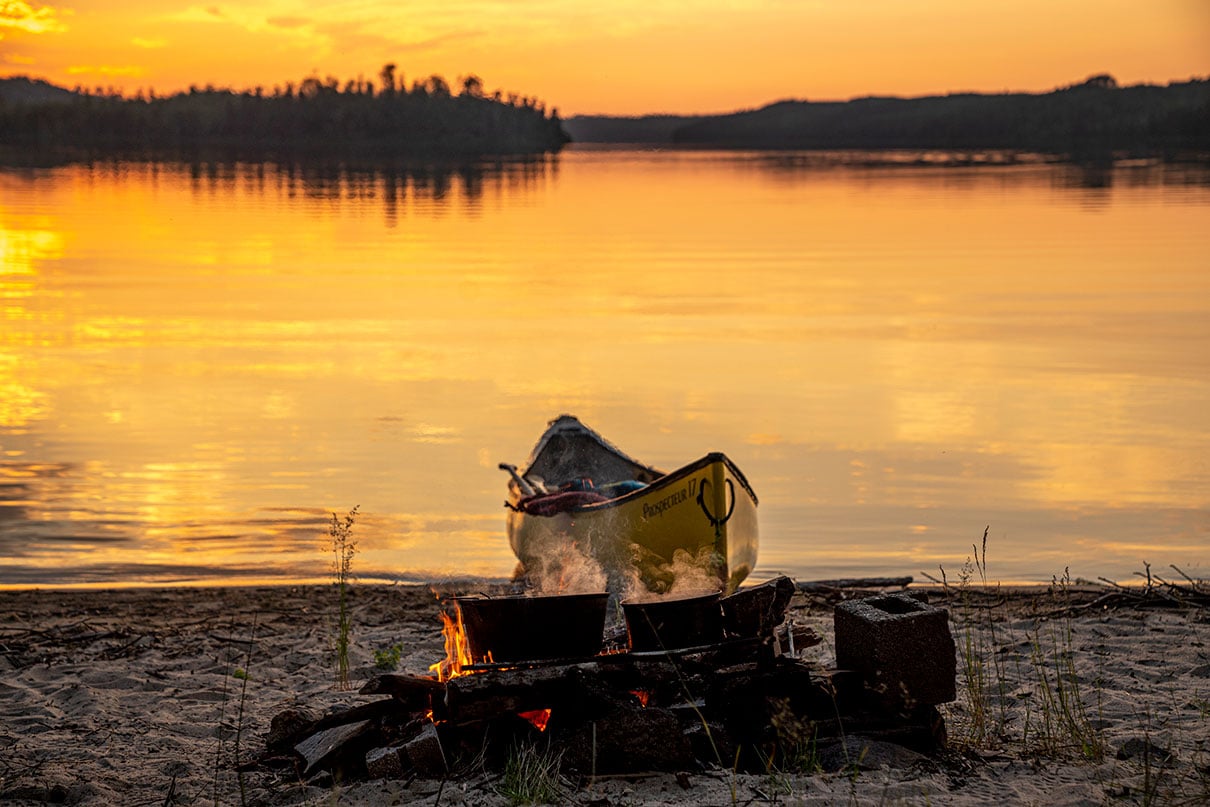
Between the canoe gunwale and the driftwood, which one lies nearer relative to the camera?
the canoe gunwale

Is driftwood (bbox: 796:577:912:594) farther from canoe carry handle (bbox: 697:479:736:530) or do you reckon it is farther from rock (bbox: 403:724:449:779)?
rock (bbox: 403:724:449:779)

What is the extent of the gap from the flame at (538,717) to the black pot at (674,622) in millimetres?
601

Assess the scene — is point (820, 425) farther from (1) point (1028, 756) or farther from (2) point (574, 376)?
(1) point (1028, 756)

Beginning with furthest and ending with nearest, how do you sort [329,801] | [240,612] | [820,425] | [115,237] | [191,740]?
[115,237] → [820,425] → [240,612] → [191,740] → [329,801]

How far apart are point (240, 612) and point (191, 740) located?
3.09m

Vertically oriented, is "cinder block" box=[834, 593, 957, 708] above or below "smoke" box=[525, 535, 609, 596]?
above

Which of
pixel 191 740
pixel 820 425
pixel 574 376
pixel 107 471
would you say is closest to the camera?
pixel 191 740

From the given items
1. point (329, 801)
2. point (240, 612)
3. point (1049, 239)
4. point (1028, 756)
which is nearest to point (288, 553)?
point (240, 612)

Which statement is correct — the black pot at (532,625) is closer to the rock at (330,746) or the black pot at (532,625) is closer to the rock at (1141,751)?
the rock at (330,746)

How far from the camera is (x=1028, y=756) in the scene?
23.2 ft

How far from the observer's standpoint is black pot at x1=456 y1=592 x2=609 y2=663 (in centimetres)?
716

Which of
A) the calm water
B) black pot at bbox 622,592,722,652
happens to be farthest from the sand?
the calm water

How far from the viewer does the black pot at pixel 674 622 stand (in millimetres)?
7219

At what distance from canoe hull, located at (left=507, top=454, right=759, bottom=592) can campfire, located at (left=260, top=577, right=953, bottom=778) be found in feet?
7.38
